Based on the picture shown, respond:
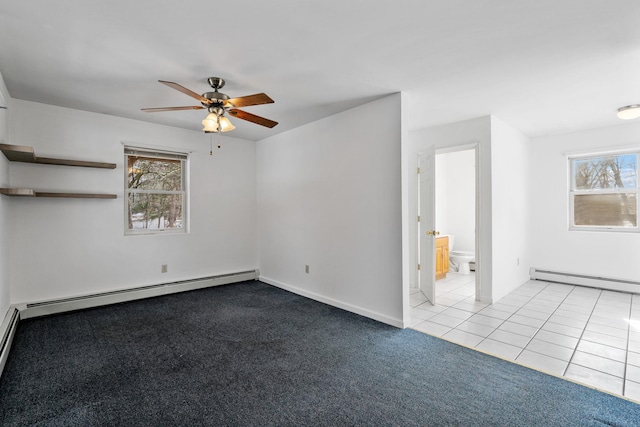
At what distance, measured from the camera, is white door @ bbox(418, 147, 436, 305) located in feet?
13.0

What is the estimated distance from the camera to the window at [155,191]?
429 cm

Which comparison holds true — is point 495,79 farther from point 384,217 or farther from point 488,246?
point 488,246

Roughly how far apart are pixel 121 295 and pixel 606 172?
23.7 feet

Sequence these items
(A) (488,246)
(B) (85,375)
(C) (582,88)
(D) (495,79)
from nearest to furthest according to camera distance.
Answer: (B) (85,375) → (D) (495,79) → (C) (582,88) → (A) (488,246)

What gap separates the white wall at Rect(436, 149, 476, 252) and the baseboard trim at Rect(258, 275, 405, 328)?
3.46 m

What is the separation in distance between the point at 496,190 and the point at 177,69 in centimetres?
395

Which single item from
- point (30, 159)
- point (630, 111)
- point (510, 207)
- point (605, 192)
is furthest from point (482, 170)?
point (30, 159)

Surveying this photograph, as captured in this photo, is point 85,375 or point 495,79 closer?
point 85,375

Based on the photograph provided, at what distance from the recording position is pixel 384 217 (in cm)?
336

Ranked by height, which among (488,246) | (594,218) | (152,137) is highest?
(152,137)

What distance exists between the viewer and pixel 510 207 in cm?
453

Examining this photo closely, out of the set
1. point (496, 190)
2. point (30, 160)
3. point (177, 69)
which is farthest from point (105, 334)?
point (496, 190)

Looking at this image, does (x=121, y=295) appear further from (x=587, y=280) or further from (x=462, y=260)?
(x=587, y=280)

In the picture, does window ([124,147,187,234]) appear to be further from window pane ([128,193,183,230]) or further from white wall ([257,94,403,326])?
white wall ([257,94,403,326])
